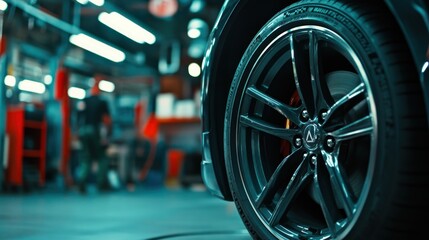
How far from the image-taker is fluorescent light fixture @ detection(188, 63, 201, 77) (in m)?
19.3

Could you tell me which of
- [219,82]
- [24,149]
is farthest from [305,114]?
[24,149]

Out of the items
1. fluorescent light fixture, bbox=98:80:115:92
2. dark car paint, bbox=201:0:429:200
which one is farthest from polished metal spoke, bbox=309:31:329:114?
fluorescent light fixture, bbox=98:80:115:92

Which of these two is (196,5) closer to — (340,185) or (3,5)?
(3,5)

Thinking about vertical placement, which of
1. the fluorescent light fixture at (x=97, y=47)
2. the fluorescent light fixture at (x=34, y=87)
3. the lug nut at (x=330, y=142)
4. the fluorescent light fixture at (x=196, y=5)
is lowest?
the lug nut at (x=330, y=142)

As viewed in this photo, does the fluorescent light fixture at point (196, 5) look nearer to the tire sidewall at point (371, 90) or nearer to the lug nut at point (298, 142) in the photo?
the tire sidewall at point (371, 90)

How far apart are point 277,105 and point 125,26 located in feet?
39.6

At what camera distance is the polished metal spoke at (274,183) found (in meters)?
1.86

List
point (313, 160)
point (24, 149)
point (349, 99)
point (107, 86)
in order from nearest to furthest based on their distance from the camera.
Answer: point (349, 99) → point (313, 160) → point (24, 149) → point (107, 86)

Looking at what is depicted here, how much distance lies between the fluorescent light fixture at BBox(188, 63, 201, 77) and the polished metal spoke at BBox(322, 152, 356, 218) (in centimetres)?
1768

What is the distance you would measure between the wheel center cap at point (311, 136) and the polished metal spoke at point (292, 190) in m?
0.06

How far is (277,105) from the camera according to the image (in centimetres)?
192

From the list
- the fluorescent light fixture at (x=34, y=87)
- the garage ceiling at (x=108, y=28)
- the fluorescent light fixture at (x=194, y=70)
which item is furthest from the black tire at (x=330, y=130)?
the fluorescent light fixture at (x=194, y=70)

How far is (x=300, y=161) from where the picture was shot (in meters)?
1.85

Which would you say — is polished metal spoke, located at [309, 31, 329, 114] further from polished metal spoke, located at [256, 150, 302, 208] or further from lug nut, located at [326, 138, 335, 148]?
polished metal spoke, located at [256, 150, 302, 208]
